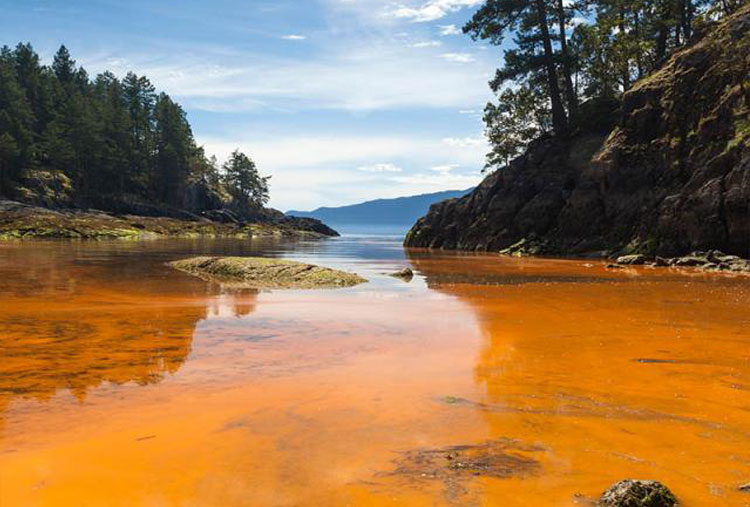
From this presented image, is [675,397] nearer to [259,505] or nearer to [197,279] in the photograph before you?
[259,505]

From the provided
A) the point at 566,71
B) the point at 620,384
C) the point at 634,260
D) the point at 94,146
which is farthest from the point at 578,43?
the point at 94,146

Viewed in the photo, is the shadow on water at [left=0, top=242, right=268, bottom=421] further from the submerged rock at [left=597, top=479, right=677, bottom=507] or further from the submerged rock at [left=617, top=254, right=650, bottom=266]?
the submerged rock at [left=617, top=254, right=650, bottom=266]

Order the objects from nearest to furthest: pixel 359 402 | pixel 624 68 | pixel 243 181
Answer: pixel 359 402, pixel 624 68, pixel 243 181

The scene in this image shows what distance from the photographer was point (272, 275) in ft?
59.0

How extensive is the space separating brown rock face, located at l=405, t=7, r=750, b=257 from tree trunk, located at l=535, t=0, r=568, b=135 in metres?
1.32

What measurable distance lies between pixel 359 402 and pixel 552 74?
4153cm

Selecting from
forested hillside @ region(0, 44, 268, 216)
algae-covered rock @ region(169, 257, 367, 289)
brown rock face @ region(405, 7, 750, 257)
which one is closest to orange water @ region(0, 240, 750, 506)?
algae-covered rock @ region(169, 257, 367, 289)

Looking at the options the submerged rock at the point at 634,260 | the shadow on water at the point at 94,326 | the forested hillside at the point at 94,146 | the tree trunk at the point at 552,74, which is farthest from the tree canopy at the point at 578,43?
the forested hillside at the point at 94,146

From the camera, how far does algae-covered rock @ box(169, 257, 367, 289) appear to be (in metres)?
16.8

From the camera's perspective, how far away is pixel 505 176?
44719 millimetres

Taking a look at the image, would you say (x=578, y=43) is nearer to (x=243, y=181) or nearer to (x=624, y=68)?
(x=624, y=68)

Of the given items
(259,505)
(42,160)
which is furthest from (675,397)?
(42,160)

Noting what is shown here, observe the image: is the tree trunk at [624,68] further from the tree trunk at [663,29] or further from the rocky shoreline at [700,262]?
the rocky shoreline at [700,262]

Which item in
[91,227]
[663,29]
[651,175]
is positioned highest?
[663,29]
